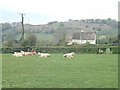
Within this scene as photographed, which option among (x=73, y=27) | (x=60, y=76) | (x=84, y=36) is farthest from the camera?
(x=73, y=27)

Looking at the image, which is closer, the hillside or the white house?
the hillside

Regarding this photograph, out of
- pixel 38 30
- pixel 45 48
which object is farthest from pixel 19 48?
pixel 38 30

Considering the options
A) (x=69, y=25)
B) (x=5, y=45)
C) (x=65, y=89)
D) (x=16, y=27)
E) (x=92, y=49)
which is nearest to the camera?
(x=65, y=89)

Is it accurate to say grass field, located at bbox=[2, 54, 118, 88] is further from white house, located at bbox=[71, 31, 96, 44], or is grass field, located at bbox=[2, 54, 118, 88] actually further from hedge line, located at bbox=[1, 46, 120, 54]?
white house, located at bbox=[71, 31, 96, 44]

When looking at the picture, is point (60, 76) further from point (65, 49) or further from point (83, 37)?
point (83, 37)

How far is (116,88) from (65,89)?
1.65 m

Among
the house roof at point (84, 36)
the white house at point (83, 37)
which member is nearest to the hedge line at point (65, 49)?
the white house at point (83, 37)

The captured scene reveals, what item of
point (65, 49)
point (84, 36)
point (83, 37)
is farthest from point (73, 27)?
point (65, 49)

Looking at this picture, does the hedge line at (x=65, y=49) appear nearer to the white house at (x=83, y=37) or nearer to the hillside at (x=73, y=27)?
the hillside at (x=73, y=27)

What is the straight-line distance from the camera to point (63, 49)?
168ft

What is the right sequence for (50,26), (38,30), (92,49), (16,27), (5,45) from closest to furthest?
(92,49)
(5,45)
(16,27)
(38,30)
(50,26)

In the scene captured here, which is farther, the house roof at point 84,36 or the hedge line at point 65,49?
the house roof at point 84,36

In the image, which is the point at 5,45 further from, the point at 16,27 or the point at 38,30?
the point at 38,30

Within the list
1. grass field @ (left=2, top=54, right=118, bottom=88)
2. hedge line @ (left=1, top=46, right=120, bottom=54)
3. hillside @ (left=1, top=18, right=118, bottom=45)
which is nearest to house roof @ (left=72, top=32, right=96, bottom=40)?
hillside @ (left=1, top=18, right=118, bottom=45)
